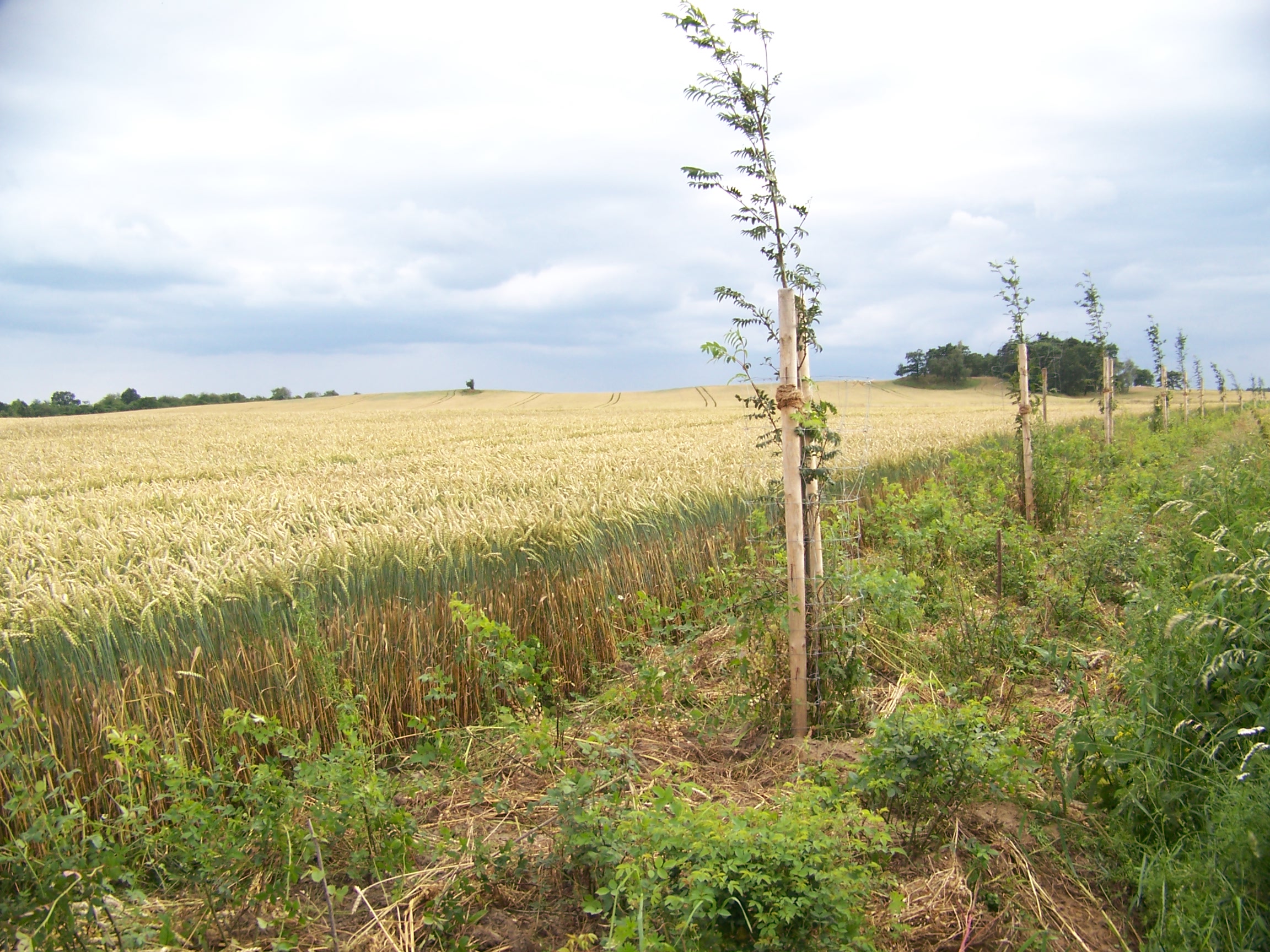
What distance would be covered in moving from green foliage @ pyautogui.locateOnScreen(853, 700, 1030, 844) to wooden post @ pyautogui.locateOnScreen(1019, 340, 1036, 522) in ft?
21.9

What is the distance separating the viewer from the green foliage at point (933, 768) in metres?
2.89

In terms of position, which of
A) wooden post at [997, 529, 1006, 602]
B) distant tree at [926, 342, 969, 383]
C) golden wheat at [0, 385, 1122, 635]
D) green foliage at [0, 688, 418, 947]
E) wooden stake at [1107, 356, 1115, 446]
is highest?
distant tree at [926, 342, 969, 383]

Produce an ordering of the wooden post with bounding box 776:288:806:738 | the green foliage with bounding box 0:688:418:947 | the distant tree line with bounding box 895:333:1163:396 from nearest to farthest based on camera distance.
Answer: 1. the green foliage with bounding box 0:688:418:947
2. the wooden post with bounding box 776:288:806:738
3. the distant tree line with bounding box 895:333:1163:396

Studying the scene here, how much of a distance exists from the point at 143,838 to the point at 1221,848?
3.86m

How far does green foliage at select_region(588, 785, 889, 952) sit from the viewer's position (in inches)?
83.7

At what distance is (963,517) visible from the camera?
23.8ft

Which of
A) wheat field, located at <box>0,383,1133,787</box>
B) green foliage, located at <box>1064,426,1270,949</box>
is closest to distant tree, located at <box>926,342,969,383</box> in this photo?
wheat field, located at <box>0,383,1133,787</box>

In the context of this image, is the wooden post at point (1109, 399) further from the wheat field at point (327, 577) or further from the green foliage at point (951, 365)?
the green foliage at point (951, 365)

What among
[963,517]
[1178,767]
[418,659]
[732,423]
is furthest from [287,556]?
[732,423]

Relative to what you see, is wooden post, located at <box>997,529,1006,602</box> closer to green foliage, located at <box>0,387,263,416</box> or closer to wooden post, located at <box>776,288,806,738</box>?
wooden post, located at <box>776,288,806,738</box>

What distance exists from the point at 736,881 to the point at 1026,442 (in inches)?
327

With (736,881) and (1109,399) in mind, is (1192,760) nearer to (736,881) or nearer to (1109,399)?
(736,881)

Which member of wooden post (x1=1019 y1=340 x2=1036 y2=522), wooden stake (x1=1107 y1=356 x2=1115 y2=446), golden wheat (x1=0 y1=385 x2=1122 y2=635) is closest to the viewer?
golden wheat (x1=0 y1=385 x2=1122 y2=635)

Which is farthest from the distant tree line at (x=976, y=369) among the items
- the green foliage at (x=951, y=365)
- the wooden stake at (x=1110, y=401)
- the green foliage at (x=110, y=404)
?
the green foliage at (x=110, y=404)
